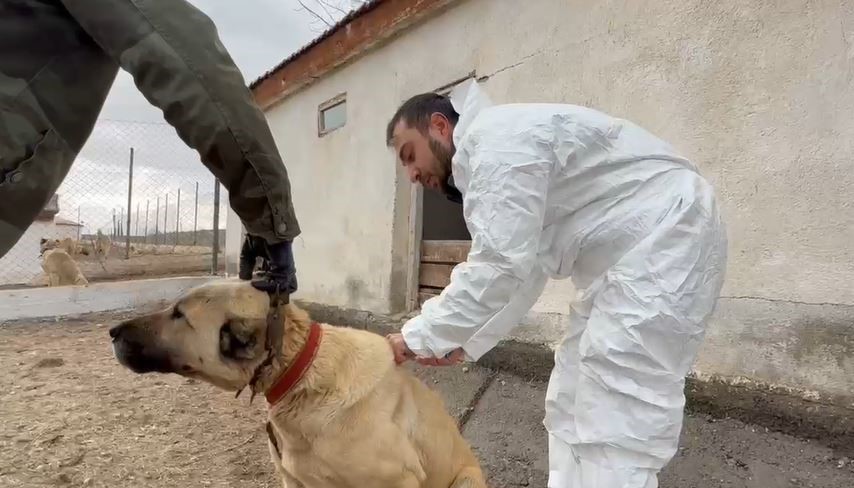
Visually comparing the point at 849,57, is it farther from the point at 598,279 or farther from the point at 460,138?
the point at 460,138

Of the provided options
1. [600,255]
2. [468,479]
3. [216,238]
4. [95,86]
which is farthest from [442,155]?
[216,238]

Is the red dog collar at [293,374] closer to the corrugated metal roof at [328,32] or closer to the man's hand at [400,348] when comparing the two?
the man's hand at [400,348]

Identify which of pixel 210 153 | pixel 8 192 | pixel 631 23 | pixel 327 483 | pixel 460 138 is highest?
pixel 631 23

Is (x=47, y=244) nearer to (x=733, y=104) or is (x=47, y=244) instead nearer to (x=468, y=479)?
(x=468, y=479)

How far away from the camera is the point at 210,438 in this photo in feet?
12.0

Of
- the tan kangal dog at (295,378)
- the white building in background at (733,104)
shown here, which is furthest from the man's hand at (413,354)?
the white building in background at (733,104)

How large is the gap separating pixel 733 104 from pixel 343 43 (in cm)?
429

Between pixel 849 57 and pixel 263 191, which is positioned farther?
pixel 849 57

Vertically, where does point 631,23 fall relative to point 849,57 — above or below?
above

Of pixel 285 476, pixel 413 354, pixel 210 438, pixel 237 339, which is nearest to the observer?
pixel 413 354

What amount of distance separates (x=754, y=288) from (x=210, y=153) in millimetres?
2682

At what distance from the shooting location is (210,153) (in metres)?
1.44

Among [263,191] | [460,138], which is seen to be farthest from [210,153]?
[460,138]

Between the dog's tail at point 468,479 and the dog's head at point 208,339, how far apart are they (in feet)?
3.06
